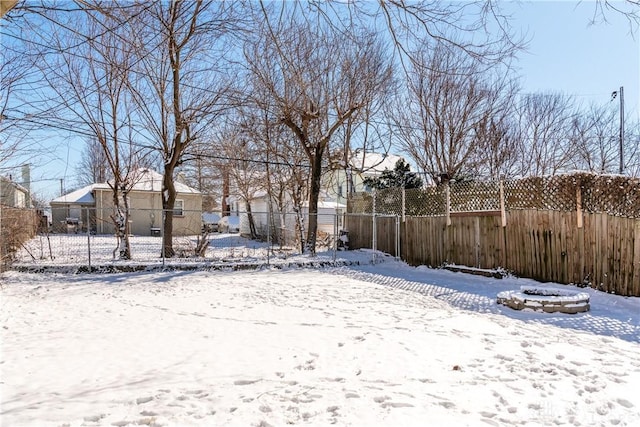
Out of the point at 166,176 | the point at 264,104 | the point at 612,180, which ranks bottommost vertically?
the point at 612,180

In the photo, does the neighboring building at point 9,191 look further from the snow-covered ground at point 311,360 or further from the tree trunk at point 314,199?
the tree trunk at point 314,199

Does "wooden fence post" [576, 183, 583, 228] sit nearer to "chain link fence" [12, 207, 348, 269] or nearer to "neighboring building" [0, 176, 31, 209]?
"chain link fence" [12, 207, 348, 269]

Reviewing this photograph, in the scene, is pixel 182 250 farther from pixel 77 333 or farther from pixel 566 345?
pixel 566 345

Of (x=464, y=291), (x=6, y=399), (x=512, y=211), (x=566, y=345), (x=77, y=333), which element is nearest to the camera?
(x=6, y=399)

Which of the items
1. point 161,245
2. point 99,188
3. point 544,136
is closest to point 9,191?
point 161,245

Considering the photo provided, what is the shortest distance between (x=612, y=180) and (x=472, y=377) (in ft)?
18.0

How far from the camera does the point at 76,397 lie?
308 cm

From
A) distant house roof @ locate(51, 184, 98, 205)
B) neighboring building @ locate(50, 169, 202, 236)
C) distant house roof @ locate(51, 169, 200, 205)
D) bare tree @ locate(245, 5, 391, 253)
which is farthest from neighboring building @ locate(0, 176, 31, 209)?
bare tree @ locate(245, 5, 391, 253)

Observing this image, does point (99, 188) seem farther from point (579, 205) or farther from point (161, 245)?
point (579, 205)

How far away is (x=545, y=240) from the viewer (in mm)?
8164

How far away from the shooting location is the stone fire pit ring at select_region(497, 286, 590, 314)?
615 centimetres

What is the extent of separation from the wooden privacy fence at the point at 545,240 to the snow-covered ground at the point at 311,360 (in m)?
0.62

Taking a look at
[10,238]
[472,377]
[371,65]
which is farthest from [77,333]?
[371,65]

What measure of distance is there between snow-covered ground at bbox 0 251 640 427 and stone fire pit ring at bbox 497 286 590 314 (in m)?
0.15
